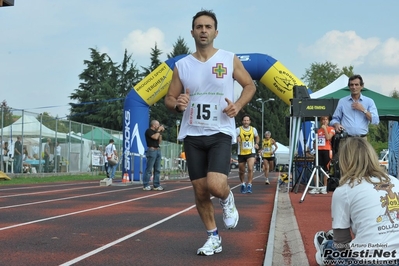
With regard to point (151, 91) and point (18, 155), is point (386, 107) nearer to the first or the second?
point (151, 91)

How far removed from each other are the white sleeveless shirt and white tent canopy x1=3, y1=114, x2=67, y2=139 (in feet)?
69.8

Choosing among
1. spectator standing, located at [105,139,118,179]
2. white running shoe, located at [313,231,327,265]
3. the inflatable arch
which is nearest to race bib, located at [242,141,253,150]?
the inflatable arch

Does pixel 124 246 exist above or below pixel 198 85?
below

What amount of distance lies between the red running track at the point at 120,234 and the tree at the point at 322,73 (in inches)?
3039

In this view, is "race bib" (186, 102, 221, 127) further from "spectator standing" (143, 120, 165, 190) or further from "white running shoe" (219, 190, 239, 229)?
"spectator standing" (143, 120, 165, 190)

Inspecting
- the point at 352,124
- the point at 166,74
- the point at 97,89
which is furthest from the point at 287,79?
the point at 97,89

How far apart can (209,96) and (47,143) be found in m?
25.5

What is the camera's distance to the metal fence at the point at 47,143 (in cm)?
2638

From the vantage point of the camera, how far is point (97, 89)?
267 feet

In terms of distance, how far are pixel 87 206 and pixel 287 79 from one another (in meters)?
11.7

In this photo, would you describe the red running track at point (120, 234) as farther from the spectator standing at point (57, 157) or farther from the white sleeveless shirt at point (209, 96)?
the spectator standing at point (57, 157)

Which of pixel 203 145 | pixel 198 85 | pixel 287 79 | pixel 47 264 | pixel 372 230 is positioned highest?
pixel 287 79

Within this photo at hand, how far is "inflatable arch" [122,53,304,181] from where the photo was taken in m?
22.5

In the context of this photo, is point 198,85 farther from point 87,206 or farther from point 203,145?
point 87,206
